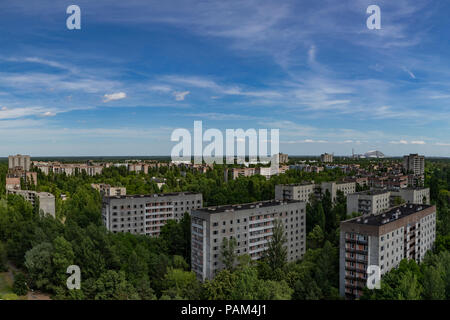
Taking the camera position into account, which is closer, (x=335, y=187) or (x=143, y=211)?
(x=143, y=211)

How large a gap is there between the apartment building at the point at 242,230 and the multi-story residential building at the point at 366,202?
683 centimetres

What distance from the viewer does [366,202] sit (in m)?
25.5

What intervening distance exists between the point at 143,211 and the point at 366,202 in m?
16.1

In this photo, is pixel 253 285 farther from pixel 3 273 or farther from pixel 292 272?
pixel 3 273

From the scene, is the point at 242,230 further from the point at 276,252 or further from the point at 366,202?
the point at 366,202

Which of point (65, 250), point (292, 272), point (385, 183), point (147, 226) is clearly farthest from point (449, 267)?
point (385, 183)

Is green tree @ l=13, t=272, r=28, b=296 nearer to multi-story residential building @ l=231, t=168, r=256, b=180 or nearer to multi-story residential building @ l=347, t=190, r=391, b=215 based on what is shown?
multi-story residential building @ l=347, t=190, r=391, b=215

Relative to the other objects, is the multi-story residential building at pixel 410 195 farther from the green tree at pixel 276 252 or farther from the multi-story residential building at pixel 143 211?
the multi-story residential building at pixel 143 211

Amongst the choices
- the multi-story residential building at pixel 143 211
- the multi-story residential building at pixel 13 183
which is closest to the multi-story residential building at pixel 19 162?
the multi-story residential building at pixel 13 183

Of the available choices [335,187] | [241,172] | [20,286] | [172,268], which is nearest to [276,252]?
[172,268]

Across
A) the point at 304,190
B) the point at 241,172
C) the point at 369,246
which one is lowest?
the point at 369,246

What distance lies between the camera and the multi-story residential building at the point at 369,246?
44.6 ft

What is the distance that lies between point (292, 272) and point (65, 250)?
10.4 metres

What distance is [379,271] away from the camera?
13539 millimetres
